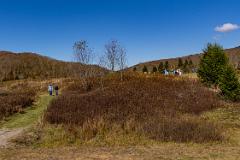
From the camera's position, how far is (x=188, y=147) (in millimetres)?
11609

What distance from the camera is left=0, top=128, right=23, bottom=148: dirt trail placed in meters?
13.0

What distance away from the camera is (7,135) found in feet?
48.0

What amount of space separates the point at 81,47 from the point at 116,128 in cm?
3192

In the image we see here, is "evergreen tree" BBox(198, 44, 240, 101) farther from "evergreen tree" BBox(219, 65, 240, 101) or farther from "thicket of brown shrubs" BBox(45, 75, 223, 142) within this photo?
"thicket of brown shrubs" BBox(45, 75, 223, 142)

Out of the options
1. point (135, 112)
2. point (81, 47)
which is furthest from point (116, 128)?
point (81, 47)

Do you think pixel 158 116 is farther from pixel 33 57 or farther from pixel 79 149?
pixel 33 57

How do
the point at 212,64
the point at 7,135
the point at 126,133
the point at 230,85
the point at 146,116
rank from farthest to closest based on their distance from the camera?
the point at 212,64 → the point at 230,85 → the point at 146,116 → the point at 7,135 → the point at 126,133

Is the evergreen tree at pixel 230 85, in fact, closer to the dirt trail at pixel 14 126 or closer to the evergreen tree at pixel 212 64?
the evergreen tree at pixel 212 64

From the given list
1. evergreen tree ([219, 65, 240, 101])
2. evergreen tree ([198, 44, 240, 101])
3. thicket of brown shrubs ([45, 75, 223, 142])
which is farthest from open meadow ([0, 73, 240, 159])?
evergreen tree ([198, 44, 240, 101])

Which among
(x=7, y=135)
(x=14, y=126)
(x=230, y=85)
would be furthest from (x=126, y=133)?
(x=230, y=85)

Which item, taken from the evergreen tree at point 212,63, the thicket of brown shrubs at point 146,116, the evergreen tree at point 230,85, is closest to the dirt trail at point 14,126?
the thicket of brown shrubs at point 146,116

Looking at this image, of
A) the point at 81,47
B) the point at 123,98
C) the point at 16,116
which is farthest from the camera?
the point at 81,47

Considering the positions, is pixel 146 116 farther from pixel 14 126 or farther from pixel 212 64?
pixel 212 64

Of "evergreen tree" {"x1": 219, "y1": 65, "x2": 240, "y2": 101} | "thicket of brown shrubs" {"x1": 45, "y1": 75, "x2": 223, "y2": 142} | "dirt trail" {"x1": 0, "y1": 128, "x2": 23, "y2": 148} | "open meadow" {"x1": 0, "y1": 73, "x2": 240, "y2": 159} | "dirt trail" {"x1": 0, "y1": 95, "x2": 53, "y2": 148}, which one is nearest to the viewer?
"open meadow" {"x1": 0, "y1": 73, "x2": 240, "y2": 159}
